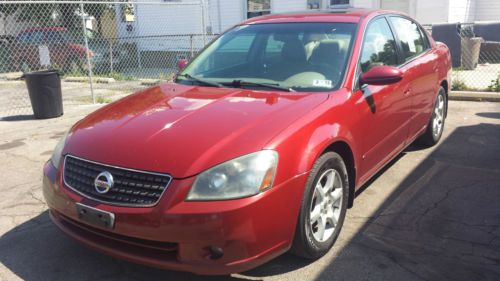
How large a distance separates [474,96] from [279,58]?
6230 millimetres

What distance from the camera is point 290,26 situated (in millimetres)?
4387

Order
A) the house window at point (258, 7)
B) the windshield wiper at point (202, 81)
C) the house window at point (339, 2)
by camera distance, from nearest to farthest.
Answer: the windshield wiper at point (202, 81) → the house window at point (339, 2) → the house window at point (258, 7)

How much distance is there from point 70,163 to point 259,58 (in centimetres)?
190

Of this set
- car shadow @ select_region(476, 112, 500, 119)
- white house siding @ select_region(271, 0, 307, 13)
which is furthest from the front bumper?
white house siding @ select_region(271, 0, 307, 13)

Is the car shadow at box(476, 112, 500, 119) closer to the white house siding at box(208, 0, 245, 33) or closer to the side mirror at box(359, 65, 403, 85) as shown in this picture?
the side mirror at box(359, 65, 403, 85)

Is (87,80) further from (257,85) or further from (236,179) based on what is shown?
(236,179)

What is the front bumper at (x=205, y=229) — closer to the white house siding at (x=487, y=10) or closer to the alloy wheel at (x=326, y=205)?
the alloy wheel at (x=326, y=205)

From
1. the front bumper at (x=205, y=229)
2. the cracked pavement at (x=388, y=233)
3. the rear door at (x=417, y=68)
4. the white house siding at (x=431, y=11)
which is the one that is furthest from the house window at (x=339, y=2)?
the front bumper at (x=205, y=229)

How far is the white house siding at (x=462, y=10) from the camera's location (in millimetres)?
12901

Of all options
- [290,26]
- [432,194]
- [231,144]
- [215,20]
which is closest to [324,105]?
[231,144]

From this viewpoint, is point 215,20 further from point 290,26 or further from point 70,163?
point 70,163

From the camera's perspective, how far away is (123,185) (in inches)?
112

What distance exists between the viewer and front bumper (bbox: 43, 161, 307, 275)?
2654 mm

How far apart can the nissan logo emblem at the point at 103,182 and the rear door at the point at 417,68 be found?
309 centimetres
